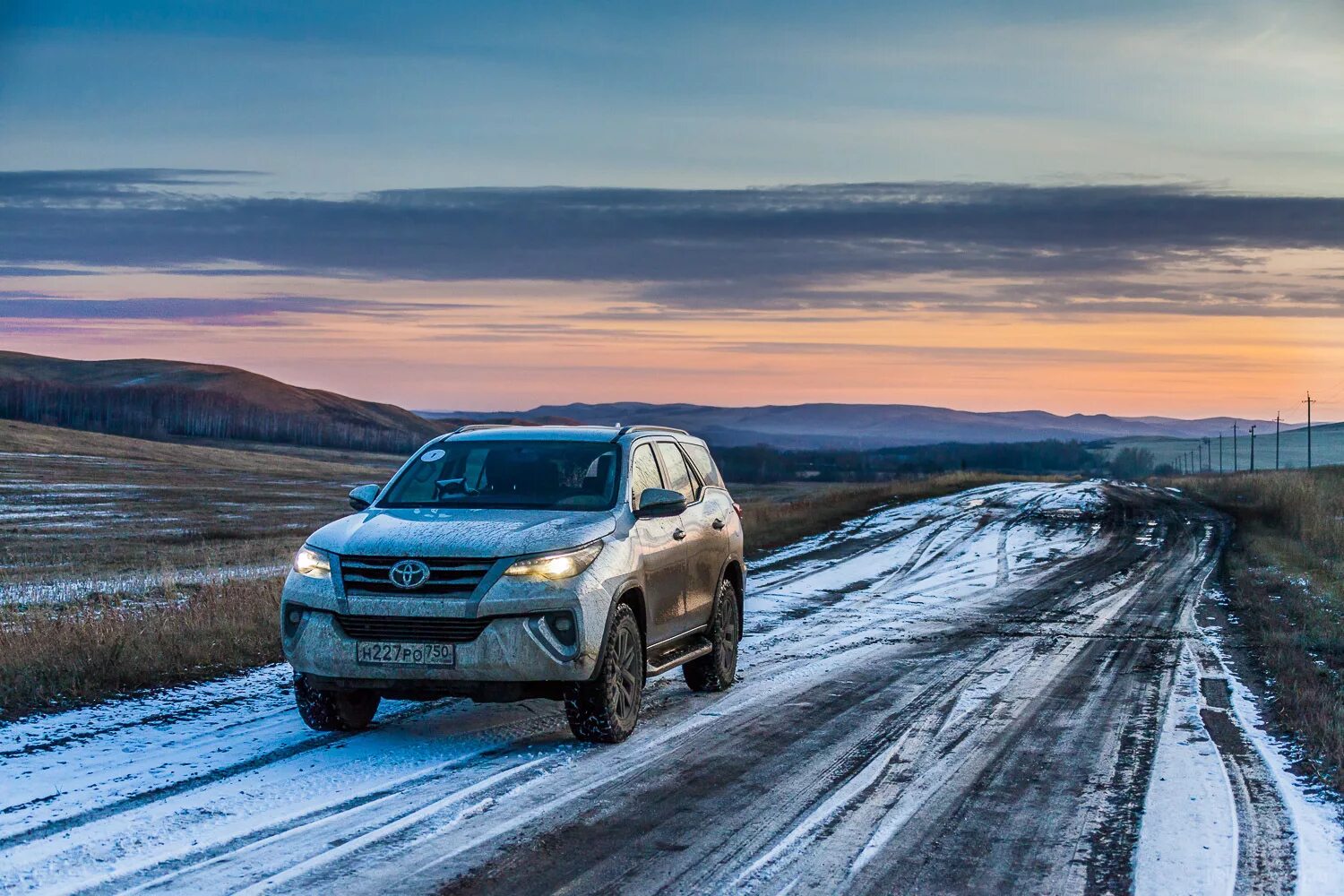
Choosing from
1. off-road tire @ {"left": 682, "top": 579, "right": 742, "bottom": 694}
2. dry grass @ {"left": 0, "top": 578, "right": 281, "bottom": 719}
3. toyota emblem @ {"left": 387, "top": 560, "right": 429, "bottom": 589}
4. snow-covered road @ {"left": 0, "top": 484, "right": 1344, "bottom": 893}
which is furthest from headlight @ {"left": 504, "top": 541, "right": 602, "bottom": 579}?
dry grass @ {"left": 0, "top": 578, "right": 281, "bottom": 719}

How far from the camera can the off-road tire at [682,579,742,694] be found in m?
10.1

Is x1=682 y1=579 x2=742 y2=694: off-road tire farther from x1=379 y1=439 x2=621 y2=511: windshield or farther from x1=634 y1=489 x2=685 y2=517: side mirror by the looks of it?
x1=379 y1=439 x2=621 y2=511: windshield

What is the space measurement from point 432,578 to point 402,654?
1.52 feet

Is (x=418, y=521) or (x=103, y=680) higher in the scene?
(x=418, y=521)

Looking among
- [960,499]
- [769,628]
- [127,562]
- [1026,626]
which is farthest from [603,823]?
[960,499]

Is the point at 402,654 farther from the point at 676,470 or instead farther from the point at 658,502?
the point at 676,470

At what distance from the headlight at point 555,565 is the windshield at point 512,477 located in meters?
0.81

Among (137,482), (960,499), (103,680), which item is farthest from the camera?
(137,482)

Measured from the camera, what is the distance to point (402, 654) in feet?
24.7

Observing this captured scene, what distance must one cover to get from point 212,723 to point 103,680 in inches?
60.0

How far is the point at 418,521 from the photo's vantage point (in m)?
8.15

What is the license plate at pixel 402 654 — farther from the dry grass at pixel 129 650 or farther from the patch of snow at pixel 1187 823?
the patch of snow at pixel 1187 823

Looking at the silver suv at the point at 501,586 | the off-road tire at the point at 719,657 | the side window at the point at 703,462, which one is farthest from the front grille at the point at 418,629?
the side window at the point at 703,462

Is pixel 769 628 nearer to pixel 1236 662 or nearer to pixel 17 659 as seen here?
pixel 1236 662
